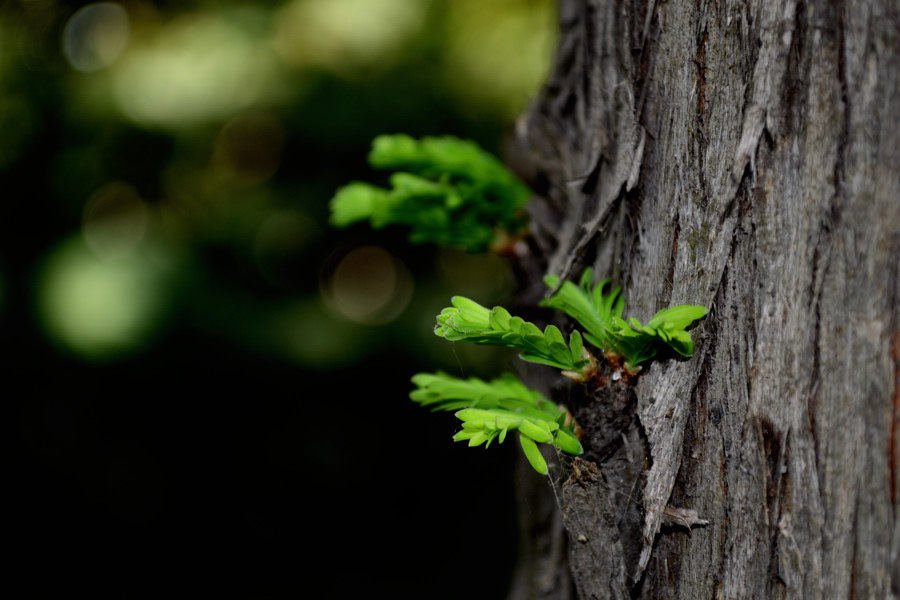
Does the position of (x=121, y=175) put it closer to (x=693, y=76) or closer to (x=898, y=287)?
(x=693, y=76)

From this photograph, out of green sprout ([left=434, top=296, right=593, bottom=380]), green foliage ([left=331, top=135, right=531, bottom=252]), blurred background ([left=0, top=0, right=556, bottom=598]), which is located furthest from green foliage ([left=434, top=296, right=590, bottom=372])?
blurred background ([left=0, top=0, right=556, bottom=598])

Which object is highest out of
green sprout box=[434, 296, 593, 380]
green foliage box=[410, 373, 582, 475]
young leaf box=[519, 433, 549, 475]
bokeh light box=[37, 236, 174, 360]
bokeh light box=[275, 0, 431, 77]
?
bokeh light box=[275, 0, 431, 77]

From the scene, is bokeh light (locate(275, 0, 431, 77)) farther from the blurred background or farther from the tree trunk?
the tree trunk

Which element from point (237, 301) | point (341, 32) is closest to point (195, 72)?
point (341, 32)

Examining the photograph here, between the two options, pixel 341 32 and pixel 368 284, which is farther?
pixel 368 284

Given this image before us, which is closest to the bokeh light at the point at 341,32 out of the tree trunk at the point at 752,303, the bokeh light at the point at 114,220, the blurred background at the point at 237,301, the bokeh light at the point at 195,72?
the blurred background at the point at 237,301

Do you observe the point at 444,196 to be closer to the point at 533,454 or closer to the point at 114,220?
the point at 533,454
